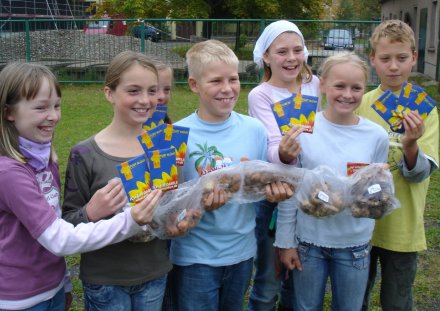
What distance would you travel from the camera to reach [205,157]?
2.44 meters

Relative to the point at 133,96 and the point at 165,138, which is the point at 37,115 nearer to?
the point at 133,96

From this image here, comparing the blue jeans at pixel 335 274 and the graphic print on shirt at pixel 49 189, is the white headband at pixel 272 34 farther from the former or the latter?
the graphic print on shirt at pixel 49 189

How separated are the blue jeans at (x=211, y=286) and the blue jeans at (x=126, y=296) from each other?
16 cm

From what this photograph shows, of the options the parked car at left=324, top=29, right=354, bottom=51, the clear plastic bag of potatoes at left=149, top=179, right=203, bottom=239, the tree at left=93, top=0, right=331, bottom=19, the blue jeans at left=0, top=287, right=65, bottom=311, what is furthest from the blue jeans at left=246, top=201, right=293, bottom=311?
the tree at left=93, top=0, right=331, bottom=19

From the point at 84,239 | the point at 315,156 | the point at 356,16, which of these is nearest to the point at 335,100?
the point at 315,156

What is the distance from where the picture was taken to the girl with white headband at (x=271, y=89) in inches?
115

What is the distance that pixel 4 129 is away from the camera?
2090 millimetres

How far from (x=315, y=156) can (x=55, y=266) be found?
1359mm

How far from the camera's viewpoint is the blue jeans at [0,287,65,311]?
85.4 inches

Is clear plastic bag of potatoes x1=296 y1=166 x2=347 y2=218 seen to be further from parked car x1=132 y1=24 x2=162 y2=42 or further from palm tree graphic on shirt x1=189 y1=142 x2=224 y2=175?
parked car x1=132 y1=24 x2=162 y2=42

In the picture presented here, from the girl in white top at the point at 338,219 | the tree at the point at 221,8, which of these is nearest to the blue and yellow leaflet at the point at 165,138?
the girl in white top at the point at 338,219

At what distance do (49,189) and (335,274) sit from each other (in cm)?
149

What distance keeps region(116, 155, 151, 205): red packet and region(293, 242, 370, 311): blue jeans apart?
3.26ft

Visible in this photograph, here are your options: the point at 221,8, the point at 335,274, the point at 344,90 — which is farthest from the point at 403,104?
the point at 221,8
